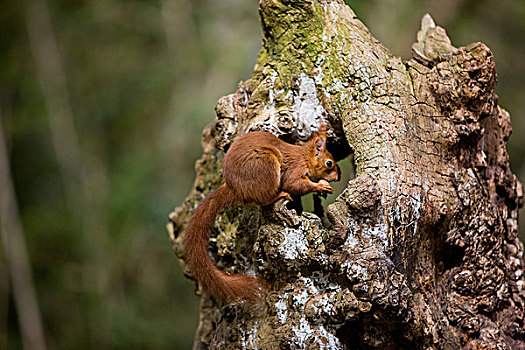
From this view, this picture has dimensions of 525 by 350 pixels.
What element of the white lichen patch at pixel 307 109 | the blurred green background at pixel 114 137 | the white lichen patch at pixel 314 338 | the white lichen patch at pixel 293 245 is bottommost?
the white lichen patch at pixel 314 338

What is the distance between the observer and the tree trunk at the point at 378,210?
3.83ft

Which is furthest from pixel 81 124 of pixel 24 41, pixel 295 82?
pixel 295 82

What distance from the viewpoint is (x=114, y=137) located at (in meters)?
3.17

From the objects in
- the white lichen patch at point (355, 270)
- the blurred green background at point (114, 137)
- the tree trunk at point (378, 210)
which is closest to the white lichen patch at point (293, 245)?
the tree trunk at point (378, 210)

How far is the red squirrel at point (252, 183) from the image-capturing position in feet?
3.96

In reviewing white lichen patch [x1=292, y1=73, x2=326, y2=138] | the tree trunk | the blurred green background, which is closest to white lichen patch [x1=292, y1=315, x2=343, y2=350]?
the tree trunk

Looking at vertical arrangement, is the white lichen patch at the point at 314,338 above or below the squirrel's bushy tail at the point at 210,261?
below

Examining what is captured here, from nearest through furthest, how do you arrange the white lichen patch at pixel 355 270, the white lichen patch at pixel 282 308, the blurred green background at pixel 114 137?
the white lichen patch at pixel 355 270
the white lichen patch at pixel 282 308
the blurred green background at pixel 114 137

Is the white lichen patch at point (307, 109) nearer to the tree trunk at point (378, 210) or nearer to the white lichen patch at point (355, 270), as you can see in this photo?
the tree trunk at point (378, 210)

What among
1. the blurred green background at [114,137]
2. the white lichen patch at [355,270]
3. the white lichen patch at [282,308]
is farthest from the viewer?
the blurred green background at [114,137]

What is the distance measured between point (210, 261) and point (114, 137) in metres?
2.07

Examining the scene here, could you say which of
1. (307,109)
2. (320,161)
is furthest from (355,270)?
(307,109)

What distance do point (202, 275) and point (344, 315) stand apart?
0.34 m

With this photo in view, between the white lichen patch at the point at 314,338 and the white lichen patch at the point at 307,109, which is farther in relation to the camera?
the white lichen patch at the point at 307,109
